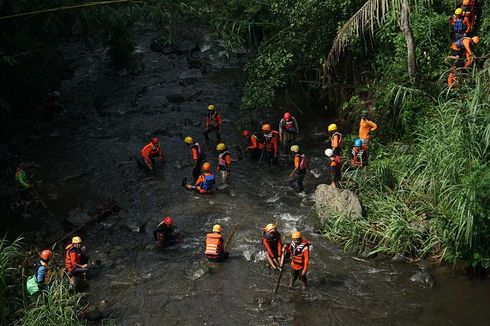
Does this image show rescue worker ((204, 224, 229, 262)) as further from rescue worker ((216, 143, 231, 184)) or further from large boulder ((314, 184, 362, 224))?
rescue worker ((216, 143, 231, 184))

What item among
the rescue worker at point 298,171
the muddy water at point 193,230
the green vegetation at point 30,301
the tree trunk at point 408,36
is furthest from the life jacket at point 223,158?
the green vegetation at point 30,301

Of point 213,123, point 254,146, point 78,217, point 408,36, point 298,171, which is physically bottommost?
point 78,217

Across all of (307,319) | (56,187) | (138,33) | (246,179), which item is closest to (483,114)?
(307,319)

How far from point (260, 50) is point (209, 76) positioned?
18.4 feet

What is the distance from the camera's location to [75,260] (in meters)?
11.1

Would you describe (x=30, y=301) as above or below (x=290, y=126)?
below

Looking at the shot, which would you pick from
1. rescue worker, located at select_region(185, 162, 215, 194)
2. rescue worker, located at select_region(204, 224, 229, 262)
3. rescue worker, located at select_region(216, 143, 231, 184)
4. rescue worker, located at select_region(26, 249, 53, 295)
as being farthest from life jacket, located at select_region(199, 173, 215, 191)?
rescue worker, located at select_region(26, 249, 53, 295)

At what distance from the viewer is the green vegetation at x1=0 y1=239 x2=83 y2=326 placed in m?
9.35

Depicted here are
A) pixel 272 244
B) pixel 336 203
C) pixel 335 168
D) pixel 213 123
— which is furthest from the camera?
pixel 213 123

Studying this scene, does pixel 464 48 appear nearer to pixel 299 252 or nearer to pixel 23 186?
pixel 299 252

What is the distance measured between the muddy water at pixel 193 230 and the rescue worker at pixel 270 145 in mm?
333

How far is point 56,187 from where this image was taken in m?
15.2

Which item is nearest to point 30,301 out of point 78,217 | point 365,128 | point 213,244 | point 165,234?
point 165,234

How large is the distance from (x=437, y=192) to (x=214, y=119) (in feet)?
25.2
